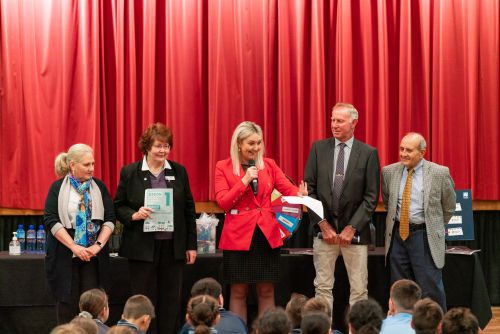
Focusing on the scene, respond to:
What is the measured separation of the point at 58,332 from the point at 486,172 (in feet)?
17.7

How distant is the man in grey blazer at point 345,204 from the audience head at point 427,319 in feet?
6.75

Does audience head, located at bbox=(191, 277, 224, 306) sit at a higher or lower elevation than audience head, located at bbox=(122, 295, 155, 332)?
higher

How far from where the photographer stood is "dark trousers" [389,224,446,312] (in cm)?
596

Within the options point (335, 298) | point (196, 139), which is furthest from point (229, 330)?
point (196, 139)

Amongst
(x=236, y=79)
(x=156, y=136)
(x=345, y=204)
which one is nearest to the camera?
(x=156, y=136)

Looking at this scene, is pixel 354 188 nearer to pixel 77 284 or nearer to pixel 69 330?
pixel 77 284

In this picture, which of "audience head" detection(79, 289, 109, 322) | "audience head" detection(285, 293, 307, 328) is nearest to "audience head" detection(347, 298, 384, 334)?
"audience head" detection(285, 293, 307, 328)

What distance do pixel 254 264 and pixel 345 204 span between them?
78 centimetres

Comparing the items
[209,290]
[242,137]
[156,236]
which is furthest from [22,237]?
[209,290]

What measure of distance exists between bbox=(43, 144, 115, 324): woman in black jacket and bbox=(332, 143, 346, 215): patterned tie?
1.58 metres

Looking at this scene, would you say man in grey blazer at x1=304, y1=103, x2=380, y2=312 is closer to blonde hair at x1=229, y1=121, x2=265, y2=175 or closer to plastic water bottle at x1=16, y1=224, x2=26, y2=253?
blonde hair at x1=229, y1=121, x2=265, y2=175

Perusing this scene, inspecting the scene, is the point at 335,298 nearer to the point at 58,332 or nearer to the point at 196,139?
the point at 196,139

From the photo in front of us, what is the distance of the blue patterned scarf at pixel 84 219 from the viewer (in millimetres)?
5484

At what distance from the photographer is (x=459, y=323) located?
3545mm
